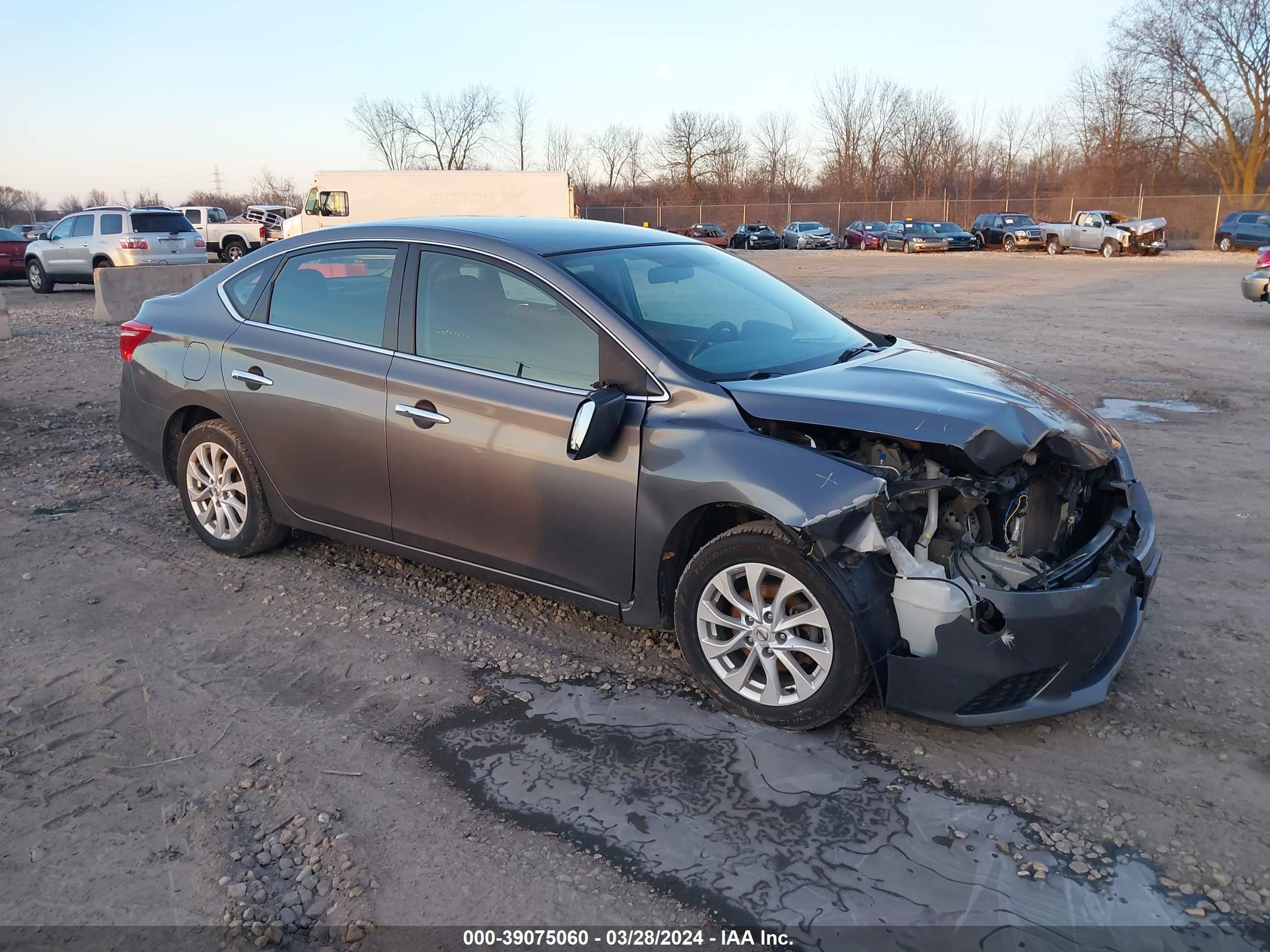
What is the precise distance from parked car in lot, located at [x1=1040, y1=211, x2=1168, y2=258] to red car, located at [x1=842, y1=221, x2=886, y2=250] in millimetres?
10307

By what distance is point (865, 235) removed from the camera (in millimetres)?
46812

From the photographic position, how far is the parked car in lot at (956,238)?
42094mm

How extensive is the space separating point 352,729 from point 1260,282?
15306 millimetres

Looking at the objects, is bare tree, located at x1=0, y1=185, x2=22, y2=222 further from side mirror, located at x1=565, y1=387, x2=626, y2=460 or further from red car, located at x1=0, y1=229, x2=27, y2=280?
side mirror, located at x1=565, y1=387, x2=626, y2=460

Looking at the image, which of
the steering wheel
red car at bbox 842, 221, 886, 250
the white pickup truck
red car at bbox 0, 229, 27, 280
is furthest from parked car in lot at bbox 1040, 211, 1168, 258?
the steering wheel

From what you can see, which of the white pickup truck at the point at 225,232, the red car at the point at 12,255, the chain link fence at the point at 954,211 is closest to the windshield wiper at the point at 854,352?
the red car at the point at 12,255

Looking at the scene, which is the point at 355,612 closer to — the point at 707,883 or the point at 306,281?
the point at 306,281

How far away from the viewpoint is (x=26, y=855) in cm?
285

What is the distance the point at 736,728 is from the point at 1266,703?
2.00m

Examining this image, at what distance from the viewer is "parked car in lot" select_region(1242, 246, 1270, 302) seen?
1420 cm

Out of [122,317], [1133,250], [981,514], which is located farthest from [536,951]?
[1133,250]

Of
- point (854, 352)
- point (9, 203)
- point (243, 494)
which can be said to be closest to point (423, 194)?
point (243, 494)

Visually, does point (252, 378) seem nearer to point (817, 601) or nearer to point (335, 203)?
point (817, 601)

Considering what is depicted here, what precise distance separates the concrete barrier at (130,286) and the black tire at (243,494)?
459 inches
